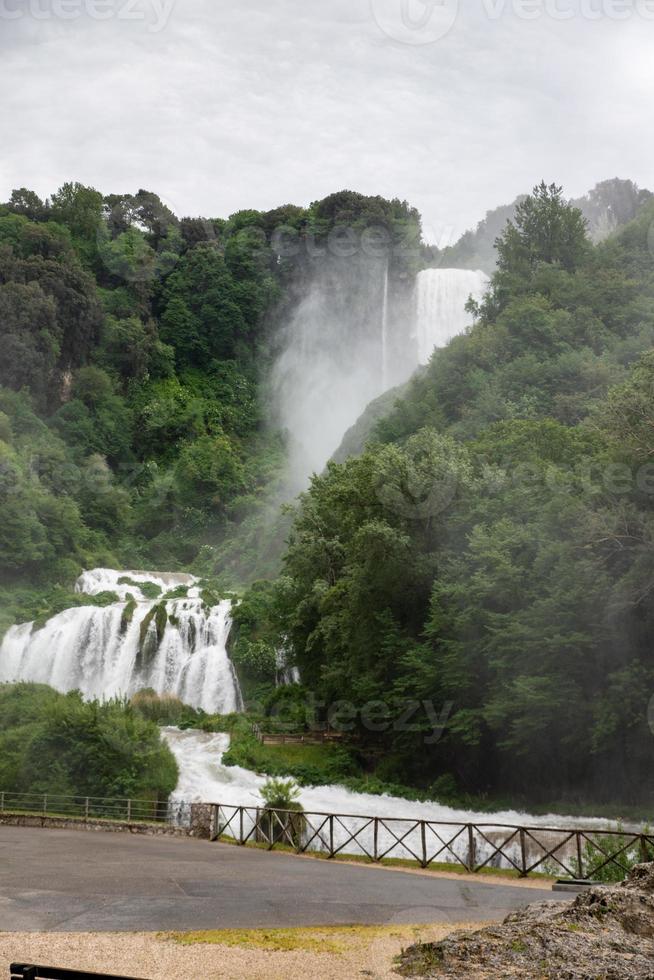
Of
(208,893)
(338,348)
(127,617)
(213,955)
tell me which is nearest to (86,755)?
(208,893)

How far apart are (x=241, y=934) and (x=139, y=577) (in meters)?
52.1

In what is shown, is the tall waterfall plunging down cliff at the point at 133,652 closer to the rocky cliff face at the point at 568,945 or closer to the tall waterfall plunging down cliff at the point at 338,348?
the tall waterfall plunging down cliff at the point at 338,348

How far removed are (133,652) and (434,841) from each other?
23579mm

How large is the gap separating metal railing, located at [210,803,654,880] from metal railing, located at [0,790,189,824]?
2.31 meters

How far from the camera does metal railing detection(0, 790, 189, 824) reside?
93.5 feet

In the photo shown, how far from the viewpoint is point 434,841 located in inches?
1092

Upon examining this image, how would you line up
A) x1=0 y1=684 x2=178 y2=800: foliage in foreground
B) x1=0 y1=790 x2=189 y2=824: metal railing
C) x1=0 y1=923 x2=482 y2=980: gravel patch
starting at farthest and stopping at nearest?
x1=0 y1=684 x2=178 y2=800: foliage in foreground < x1=0 y1=790 x2=189 y2=824: metal railing < x1=0 y1=923 x2=482 y2=980: gravel patch

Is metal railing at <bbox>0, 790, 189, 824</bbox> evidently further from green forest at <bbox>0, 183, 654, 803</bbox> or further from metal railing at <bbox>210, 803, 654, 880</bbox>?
metal railing at <bbox>210, 803, 654, 880</bbox>

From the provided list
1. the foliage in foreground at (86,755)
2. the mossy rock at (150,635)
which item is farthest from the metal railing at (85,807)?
the mossy rock at (150,635)

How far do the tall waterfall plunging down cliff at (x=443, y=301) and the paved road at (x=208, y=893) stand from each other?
6555 centimetres

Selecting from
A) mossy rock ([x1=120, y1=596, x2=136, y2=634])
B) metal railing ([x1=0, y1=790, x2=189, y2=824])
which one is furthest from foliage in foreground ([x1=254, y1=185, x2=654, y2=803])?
metal railing ([x1=0, y1=790, x2=189, y2=824])

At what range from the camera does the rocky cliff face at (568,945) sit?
691 cm

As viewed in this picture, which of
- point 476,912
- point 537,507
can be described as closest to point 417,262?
point 537,507

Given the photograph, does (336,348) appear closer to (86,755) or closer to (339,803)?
(339,803)
